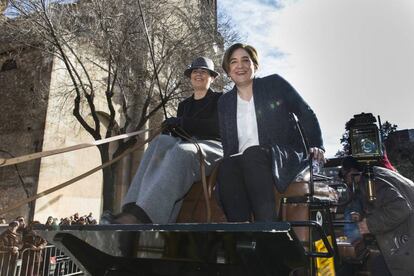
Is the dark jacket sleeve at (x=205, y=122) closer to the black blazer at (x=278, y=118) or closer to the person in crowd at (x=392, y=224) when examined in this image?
the black blazer at (x=278, y=118)

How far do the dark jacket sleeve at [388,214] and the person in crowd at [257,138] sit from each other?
3.29 ft

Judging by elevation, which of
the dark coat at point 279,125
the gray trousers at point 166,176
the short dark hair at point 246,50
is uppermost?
the short dark hair at point 246,50

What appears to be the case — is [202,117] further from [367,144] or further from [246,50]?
[367,144]

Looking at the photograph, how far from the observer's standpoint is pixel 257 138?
Answer: 2.57 meters

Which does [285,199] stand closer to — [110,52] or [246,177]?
[246,177]

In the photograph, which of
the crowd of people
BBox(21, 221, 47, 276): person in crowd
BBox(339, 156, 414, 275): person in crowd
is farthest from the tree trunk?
BBox(339, 156, 414, 275): person in crowd

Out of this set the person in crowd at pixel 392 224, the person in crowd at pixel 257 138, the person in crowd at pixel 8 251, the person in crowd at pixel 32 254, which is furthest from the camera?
the person in crowd at pixel 32 254

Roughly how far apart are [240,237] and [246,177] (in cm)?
50

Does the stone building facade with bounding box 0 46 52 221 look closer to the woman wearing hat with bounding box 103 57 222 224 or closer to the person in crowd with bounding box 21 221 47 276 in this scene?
the person in crowd with bounding box 21 221 47 276

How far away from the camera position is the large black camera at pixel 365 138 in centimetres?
232

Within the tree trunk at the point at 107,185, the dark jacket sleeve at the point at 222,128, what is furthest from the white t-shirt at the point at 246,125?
the tree trunk at the point at 107,185

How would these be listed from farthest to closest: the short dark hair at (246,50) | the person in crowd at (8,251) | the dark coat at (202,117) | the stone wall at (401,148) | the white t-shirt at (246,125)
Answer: the stone wall at (401,148)
the person in crowd at (8,251)
the dark coat at (202,117)
the short dark hair at (246,50)
the white t-shirt at (246,125)

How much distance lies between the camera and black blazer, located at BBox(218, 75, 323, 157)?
2.41 meters

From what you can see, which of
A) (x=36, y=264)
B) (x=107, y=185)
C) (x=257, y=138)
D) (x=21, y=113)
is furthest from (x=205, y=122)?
(x=21, y=113)
